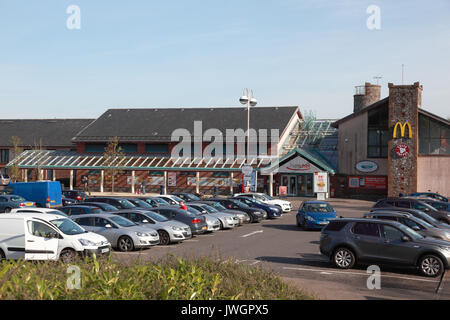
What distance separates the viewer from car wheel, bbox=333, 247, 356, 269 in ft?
49.4

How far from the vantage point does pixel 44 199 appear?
33.8 m

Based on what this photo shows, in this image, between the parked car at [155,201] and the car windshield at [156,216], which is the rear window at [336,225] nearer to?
the car windshield at [156,216]

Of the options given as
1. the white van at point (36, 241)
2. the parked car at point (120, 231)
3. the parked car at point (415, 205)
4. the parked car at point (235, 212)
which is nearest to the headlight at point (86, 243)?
the white van at point (36, 241)

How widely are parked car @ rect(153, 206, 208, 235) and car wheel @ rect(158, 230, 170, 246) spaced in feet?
7.52

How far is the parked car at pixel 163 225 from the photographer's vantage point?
793 inches

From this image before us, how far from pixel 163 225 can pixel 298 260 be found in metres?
6.20

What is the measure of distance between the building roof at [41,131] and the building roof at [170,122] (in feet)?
16.9

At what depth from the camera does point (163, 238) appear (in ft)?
66.2

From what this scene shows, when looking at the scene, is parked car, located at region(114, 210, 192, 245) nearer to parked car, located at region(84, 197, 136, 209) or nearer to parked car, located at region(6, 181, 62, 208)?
parked car, located at region(84, 197, 136, 209)

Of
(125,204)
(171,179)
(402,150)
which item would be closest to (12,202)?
(125,204)

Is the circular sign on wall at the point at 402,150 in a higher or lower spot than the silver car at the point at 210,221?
higher

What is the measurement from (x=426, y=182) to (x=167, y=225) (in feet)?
109
